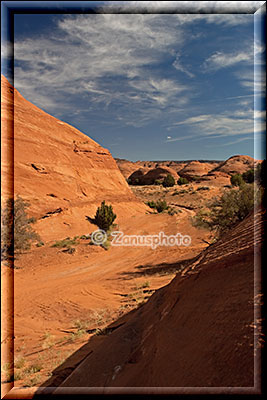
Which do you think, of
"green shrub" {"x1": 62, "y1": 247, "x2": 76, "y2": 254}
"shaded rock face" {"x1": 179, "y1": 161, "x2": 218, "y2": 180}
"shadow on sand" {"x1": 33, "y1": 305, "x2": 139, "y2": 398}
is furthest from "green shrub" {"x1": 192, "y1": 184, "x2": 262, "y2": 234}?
"shaded rock face" {"x1": 179, "y1": 161, "x2": 218, "y2": 180}

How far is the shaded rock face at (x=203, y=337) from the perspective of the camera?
6.15ft

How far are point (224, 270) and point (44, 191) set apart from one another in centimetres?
1942

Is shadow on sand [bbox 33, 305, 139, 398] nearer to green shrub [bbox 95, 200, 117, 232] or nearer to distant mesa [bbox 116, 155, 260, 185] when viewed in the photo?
green shrub [bbox 95, 200, 117, 232]

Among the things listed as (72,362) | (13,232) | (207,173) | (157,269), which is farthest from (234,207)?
(207,173)

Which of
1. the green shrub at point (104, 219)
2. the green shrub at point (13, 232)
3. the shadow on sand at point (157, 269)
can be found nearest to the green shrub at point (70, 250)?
the green shrub at point (13, 232)

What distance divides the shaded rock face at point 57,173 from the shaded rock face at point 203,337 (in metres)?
14.8

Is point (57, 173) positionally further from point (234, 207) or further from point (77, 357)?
point (77, 357)

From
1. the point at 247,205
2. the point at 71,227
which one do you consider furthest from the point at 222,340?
the point at 71,227

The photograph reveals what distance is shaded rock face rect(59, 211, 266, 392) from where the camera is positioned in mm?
1874

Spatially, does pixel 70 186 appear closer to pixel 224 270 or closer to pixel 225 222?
pixel 225 222

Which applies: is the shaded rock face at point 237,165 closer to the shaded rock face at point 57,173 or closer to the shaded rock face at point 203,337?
the shaded rock face at point 57,173

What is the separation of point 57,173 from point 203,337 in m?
21.5

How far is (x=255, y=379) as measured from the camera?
5.44 ft

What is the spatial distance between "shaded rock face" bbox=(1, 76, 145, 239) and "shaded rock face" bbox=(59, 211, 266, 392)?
584 inches
